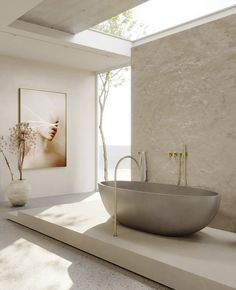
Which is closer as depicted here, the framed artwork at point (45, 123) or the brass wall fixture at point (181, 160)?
the brass wall fixture at point (181, 160)

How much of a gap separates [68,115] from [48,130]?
22.8 inches

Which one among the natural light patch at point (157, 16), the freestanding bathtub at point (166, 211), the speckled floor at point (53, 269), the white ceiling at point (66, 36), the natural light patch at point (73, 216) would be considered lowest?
the speckled floor at point (53, 269)

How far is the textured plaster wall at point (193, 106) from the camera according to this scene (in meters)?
3.47

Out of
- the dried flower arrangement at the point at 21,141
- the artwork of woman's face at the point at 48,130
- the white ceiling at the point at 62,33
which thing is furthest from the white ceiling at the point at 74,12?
the artwork of woman's face at the point at 48,130

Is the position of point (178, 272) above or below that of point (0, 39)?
below

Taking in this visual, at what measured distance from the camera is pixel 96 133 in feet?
23.6

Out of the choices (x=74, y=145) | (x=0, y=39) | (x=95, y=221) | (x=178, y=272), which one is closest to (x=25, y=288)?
(x=178, y=272)

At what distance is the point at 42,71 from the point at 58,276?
15.0 ft

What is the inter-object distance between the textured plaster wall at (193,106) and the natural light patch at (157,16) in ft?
2.39

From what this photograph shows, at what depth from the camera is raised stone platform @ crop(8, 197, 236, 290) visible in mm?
2223

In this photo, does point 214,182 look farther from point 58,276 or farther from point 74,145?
point 74,145

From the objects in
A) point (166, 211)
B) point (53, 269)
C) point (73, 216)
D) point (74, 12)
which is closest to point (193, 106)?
point (166, 211)

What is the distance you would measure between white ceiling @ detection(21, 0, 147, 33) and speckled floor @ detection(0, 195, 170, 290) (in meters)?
2.88

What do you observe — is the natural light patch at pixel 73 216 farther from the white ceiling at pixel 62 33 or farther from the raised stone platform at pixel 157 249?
the white ceiling at pixel 62 33
